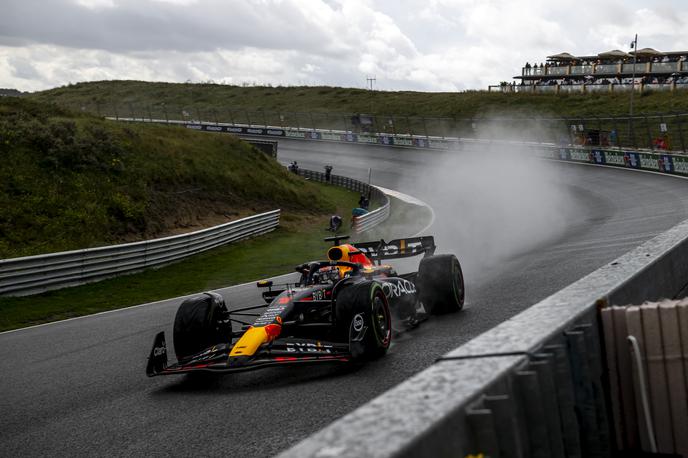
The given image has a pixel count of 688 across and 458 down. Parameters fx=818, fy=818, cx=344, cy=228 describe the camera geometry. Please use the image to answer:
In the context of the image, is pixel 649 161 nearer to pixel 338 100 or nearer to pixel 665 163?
pixel 665 163

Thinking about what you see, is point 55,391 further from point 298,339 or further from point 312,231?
point 312,231

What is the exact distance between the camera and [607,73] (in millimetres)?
66750

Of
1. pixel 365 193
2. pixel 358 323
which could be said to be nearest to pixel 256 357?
pixel 358 323

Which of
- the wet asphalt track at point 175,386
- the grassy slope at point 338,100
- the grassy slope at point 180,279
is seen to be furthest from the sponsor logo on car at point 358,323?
the grassy slope at point 338,100

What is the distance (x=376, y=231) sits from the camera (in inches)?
1176

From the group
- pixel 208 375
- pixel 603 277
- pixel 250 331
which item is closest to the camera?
pixel 603 277

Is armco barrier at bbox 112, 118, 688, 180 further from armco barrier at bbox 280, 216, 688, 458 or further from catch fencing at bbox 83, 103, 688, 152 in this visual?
armco barrier at bbox 280, 216, 688, 458

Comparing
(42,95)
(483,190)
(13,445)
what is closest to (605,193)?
(483,190)

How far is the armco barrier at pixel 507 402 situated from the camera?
2.32 meters

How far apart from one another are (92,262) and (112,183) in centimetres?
905

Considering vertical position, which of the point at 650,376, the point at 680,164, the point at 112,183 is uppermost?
the point at 112,183

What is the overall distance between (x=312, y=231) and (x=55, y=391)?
77.0 ft

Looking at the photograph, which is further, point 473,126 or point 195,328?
point 473,126

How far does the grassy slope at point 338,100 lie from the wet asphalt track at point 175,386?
166ft
